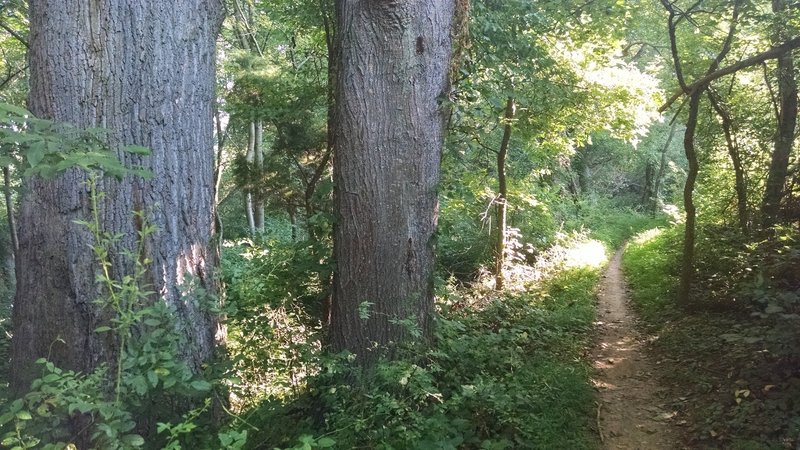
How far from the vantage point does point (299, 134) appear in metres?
8.87

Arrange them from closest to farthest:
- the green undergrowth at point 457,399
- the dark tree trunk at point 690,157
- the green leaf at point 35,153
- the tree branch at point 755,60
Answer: the green leaf at point 35,153
the green undergrowth at point 457,399
the tree branch at point 755,60
the dark tree trunk at point 690,157

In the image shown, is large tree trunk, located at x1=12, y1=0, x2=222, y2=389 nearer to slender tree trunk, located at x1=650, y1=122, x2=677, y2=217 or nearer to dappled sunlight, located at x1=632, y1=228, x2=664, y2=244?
dappled sunlight, located at x1=632, y1=228, x2=664, y2=244

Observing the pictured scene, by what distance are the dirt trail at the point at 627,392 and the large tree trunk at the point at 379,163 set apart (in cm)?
253

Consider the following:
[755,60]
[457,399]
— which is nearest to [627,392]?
[457,399]

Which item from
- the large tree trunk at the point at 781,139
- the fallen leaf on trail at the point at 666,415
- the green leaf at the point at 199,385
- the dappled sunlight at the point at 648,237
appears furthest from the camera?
the dappled sunlight at the point at 648,237

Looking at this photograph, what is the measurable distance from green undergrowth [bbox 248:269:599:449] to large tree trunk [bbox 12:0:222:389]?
0.91 metres

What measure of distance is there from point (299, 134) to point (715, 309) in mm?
6900

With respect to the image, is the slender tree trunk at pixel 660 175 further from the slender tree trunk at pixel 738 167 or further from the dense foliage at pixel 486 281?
the slender tree trunk at pixel 738 167

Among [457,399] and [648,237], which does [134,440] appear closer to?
[457,399]

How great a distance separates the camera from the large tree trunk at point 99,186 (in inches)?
121

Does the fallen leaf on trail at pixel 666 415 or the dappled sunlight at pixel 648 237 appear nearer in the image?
the fallen leaf on trail at pixel 666 415

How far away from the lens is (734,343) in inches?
246

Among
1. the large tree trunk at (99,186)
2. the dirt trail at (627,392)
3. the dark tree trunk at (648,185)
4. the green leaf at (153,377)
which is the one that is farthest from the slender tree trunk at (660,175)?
the green leaf at (153,377)

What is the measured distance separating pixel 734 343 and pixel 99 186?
6666mm
